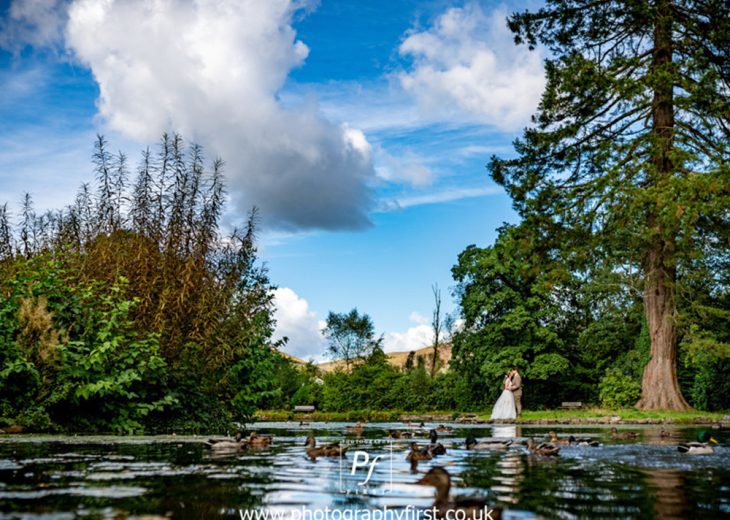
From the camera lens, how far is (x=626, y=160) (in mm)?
31797

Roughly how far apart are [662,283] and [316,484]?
1172 inches

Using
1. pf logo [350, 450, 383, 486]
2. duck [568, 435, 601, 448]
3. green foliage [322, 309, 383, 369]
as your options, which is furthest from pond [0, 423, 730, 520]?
green foliage [322, 309, 383, 369]

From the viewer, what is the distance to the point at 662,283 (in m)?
33.2

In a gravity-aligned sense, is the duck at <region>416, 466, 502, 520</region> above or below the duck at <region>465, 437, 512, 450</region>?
above

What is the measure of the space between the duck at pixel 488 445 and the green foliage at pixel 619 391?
25.9 meters

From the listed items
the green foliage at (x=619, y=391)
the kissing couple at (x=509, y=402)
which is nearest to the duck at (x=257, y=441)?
the kissing couple at (x=509, y=402)

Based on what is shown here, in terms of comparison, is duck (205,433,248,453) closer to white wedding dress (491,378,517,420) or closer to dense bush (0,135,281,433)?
dense bush (0,135,281,433)

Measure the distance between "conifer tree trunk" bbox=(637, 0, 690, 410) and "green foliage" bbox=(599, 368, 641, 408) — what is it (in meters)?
3.74

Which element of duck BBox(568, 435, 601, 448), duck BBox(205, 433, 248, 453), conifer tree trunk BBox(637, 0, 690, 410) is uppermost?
conifer tree trunk BBox(637, 0, 690, 410)

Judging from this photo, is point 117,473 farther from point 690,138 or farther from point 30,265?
point 690,138

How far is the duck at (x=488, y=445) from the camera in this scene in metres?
13.7

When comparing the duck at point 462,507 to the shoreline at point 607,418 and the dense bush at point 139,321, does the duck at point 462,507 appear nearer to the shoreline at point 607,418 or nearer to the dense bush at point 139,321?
the dense bush at point 139,321

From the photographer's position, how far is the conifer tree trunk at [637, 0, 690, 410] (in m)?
31.5

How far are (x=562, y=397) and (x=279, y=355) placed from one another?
32527mm
